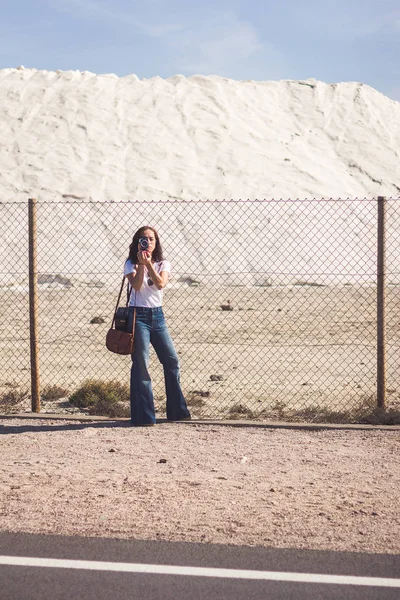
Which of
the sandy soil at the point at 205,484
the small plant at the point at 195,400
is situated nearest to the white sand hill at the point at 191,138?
the small plant at the point at 195,400

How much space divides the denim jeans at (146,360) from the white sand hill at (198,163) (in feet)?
90.0

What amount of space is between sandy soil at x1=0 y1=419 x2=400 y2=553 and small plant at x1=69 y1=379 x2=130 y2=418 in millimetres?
713

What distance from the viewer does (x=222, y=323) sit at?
20938 mm

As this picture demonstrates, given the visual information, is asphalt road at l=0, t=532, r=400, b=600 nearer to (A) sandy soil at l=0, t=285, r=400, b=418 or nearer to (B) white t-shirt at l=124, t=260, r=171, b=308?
(B) white t-shirt at l=124, t=260, r=171, b=308

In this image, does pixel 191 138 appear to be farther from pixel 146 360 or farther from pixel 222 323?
pixel 146 360

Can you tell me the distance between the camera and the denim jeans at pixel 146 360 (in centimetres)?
799

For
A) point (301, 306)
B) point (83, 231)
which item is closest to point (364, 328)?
point (301, 306)

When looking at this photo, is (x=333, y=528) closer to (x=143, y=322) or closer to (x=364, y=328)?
(x=143, y=322)

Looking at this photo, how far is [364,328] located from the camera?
63.7 ft

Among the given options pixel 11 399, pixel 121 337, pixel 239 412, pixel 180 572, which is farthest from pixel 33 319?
pixel 180 572

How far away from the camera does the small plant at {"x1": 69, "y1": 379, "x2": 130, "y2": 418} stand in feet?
29.9

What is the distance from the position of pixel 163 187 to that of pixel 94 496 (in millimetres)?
42347

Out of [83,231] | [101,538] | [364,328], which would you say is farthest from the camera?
[83,231]

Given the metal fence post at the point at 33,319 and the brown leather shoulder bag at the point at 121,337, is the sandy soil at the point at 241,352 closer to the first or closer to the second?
the metal fence post at the point at 33,319
